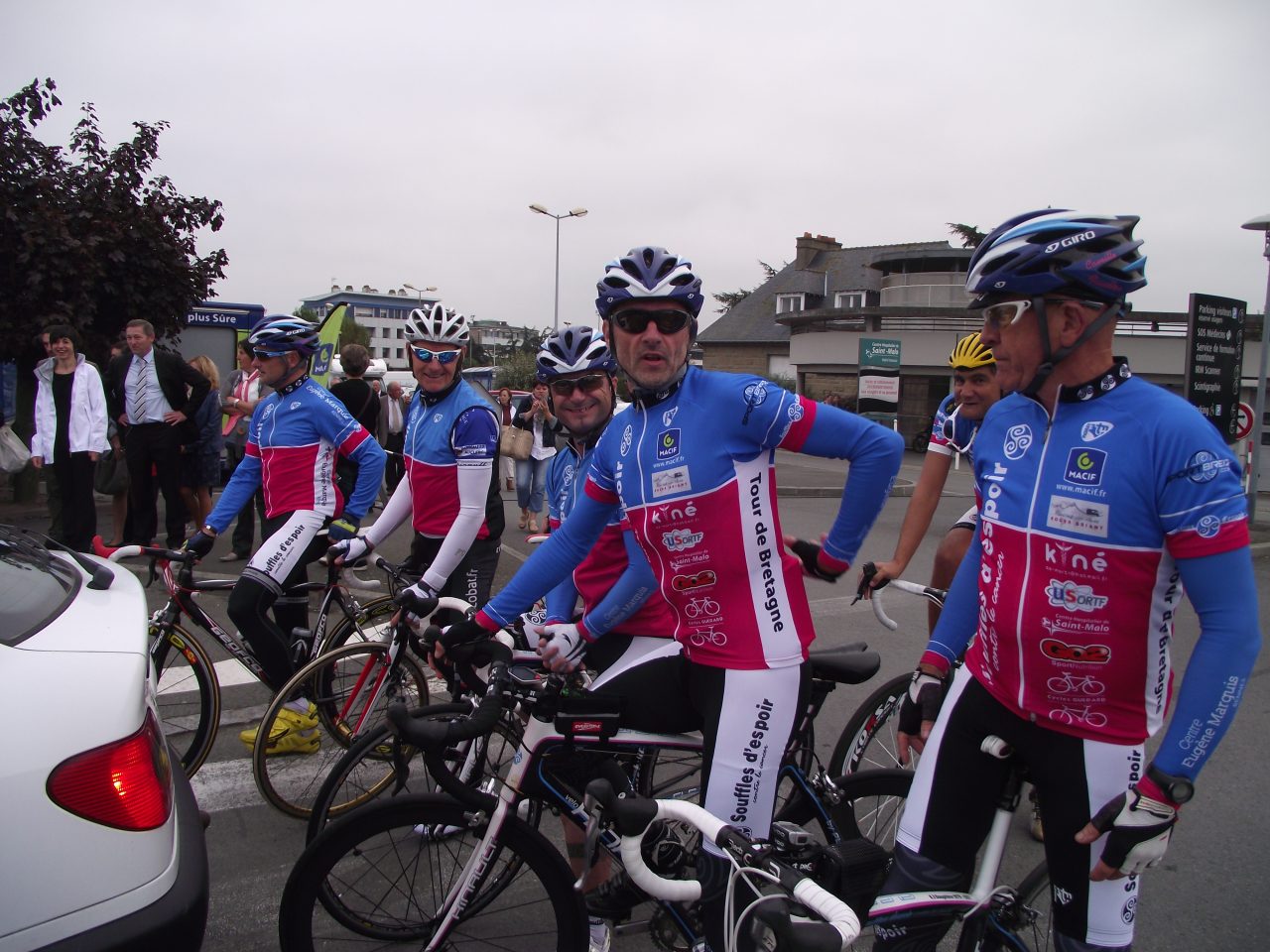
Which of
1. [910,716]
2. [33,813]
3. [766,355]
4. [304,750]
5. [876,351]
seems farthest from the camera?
[766,355]

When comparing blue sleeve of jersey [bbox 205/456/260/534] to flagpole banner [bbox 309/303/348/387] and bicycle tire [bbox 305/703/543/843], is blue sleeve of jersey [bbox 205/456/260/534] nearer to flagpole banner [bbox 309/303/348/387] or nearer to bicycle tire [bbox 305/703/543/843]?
bicycle tire [bbox 305/703/543/843]

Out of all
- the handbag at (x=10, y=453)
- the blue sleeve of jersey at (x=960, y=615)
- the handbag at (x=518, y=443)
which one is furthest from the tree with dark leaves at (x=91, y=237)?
the blue sleeve of jersey at (x=960, y=615)

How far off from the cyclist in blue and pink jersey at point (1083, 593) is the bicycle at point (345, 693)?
2.53m

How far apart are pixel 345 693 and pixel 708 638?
235 centimetres

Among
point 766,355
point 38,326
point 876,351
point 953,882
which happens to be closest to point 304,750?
point 953,882

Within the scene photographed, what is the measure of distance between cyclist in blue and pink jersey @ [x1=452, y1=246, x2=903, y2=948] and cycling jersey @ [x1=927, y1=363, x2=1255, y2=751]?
436 millimetres

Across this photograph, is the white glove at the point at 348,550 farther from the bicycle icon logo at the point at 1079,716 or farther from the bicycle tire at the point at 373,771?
the bicycle icon logo at the point at 1079,716

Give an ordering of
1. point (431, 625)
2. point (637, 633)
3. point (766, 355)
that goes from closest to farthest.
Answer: point (431, 625)
point (637, 633)
point (766, 355)

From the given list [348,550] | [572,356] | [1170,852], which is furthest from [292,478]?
[1170,852]

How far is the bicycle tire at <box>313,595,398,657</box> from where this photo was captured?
4.42 m

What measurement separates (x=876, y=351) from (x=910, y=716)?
35.0m

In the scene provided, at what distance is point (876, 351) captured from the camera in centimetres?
3584

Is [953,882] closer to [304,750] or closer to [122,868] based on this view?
[122,868]

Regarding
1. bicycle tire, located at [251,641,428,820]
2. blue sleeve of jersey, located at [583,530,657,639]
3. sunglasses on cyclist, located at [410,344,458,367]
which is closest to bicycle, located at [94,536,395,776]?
bicycle tire, located at [251,641,428,820]
